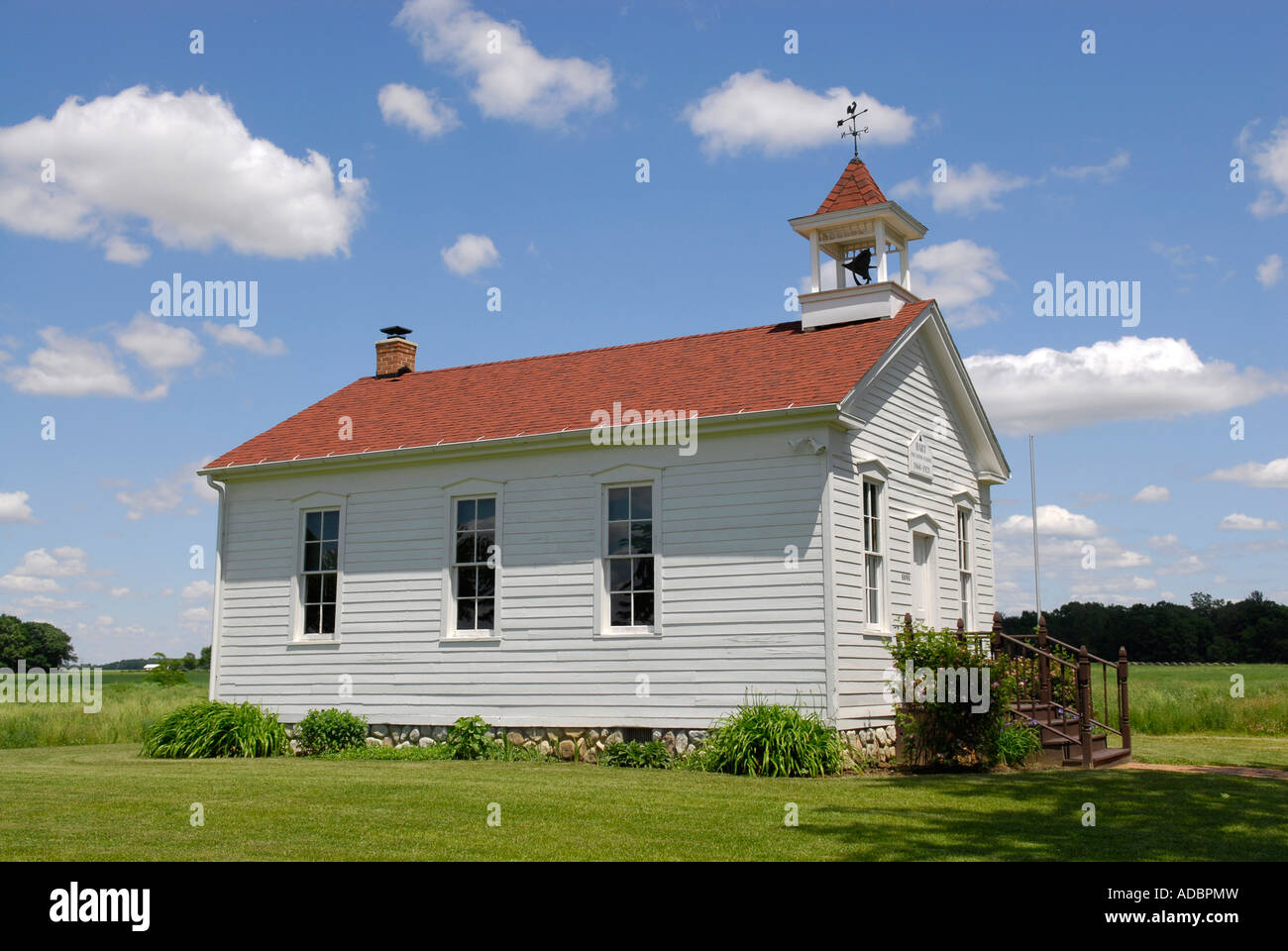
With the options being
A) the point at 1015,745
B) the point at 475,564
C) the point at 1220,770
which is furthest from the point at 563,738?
the point at 1220,770

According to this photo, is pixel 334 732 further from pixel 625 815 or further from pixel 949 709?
pixel 949 709

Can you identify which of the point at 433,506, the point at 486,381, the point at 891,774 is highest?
the point at 486,381

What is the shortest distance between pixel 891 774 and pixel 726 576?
3173 millimetres

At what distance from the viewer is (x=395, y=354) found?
22.8m

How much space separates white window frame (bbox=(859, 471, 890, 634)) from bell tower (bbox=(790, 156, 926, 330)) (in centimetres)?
334

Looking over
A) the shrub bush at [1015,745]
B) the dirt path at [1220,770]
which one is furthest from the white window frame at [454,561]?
the dirt path at [1220,770]

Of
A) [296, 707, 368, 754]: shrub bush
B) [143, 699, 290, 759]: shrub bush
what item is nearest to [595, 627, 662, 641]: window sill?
[296, 707, 368, 754]: shrub bush

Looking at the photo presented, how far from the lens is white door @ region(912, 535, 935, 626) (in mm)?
17188

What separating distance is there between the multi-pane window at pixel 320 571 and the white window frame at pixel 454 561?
2174mm

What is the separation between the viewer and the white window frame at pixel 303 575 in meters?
17.9

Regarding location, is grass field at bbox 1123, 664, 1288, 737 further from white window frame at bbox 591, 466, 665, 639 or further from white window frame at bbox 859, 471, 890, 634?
white window frame at bbox 591, 466, 665, 639
